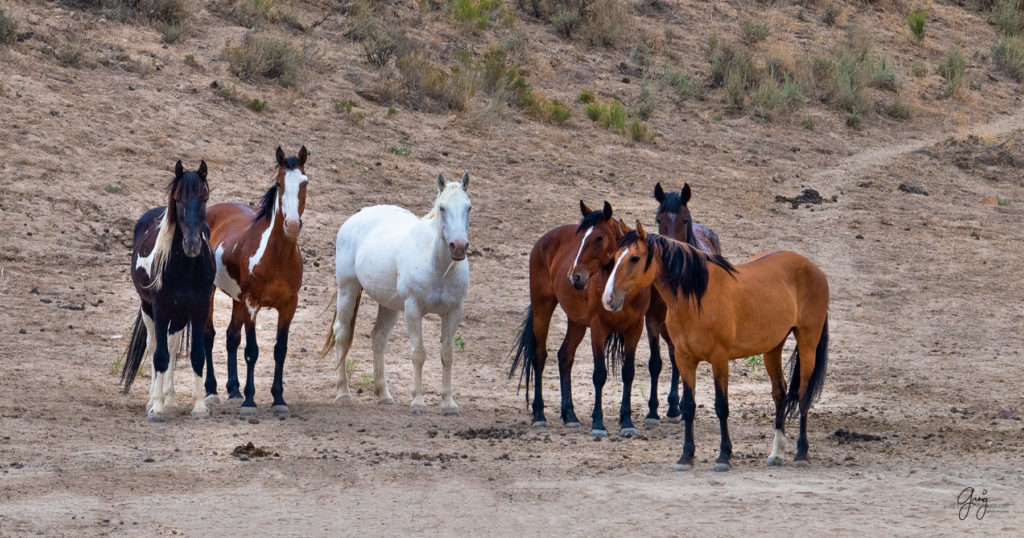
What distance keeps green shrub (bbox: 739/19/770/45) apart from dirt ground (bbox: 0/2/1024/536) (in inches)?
134

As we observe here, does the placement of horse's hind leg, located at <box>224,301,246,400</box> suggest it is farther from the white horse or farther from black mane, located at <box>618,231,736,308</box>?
black mane, located at <box>618,231,736,308</box>

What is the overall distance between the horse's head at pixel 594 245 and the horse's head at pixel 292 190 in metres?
2.09

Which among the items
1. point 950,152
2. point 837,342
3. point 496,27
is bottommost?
point 837,342

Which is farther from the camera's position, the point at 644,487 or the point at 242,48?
the point at 242,48

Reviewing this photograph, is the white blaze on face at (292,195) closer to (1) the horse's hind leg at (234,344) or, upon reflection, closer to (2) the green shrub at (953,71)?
(1) the horse's hind leg at (234,344)

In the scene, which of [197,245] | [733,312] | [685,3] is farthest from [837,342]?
[685,3]

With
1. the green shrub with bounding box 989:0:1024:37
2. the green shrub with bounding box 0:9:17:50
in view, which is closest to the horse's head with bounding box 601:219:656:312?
the green shrub with bounding box 0:9:17:50

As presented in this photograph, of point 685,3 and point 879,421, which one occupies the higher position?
point 685,3

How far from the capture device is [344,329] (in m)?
10.4

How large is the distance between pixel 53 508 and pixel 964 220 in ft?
46.6

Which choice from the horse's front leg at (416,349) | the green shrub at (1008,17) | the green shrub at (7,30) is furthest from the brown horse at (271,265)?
the green shrub at (1008,17)

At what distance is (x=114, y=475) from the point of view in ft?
23.7

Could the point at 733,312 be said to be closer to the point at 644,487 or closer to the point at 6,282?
the point at 644,487

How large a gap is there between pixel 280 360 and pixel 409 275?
118cm
